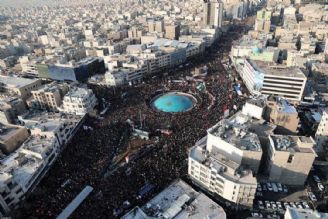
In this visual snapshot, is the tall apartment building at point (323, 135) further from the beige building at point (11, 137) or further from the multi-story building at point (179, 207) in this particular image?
the beige building at point (11, 137)

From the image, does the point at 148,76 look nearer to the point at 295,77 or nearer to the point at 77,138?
the point at 77,138

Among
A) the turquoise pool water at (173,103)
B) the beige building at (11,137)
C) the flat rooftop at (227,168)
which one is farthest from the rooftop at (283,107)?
the beige building at (11,137)

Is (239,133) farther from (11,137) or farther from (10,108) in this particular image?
(10,108)

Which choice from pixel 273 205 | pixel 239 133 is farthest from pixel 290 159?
pixel 239 133

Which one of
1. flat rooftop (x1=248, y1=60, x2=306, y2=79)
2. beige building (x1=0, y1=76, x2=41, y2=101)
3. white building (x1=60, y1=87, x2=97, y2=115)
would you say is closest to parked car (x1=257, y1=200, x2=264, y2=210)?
flat rooftop (x1=248, y1=60, x2=306, y2=79)

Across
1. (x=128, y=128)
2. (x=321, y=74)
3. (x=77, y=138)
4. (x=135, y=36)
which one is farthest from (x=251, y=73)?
(x=135, y=36)

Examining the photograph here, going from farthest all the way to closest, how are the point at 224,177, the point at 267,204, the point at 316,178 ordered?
1. the point at 316,178
2. the point at 267,204
3. the point at 224,177

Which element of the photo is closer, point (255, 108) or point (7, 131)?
point (255, 108)

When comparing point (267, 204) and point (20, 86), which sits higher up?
point (20, 86)
